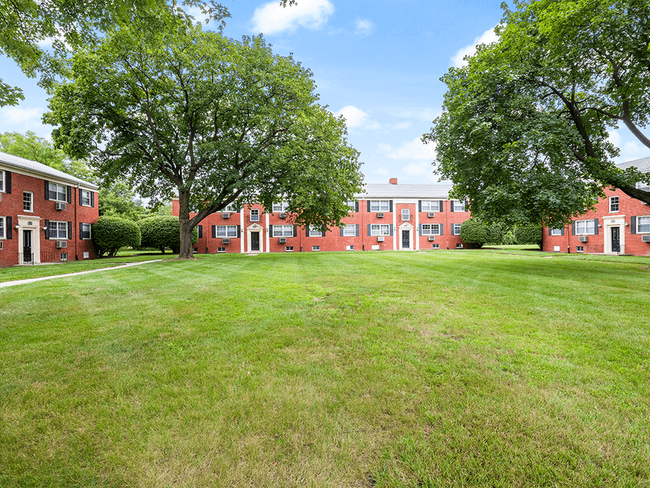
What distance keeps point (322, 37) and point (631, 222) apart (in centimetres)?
2713

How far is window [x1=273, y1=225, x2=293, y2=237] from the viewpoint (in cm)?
3272

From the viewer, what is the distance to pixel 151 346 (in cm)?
377

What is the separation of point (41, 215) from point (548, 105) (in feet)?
96.7

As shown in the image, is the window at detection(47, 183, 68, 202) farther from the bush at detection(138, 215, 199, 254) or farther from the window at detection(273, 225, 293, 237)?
the window at detection(273, 225, 293, 237)

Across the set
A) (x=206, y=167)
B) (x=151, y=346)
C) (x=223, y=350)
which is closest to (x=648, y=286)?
(x=223, y=350)

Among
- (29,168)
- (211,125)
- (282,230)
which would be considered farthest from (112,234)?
(282,230)

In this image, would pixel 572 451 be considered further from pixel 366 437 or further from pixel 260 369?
Result: pixel 260 369

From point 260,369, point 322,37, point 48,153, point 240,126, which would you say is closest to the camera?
point 260,369

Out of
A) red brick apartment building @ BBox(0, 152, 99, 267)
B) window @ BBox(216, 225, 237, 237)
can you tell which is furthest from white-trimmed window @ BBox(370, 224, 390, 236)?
red brick apartment building @ BBox(0, 152, 99, 267)

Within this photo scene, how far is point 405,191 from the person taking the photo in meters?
37.4

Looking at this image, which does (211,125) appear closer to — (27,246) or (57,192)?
(57,192)

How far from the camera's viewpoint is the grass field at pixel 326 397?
179cm

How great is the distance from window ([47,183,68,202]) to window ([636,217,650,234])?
43112mm

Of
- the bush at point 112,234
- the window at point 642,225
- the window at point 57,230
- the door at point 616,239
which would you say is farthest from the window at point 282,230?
the window at point 642,225
